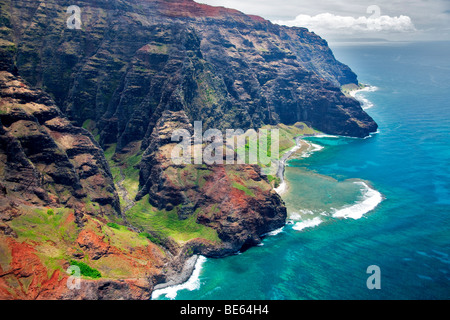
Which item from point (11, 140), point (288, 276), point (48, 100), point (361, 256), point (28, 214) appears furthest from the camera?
point (48, 100)

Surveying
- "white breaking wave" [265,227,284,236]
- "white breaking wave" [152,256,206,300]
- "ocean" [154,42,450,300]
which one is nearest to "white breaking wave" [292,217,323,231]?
"ocean" [154,42,450,300]

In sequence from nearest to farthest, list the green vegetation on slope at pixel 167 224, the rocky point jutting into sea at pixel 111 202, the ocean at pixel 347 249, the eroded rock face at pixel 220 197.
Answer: the rocky point jutting into sea at pixel 111 202, the ocean at pixel 347 249, the green vegetation on slope at pixel 167 224, the eroded rock face at pixel 220 197

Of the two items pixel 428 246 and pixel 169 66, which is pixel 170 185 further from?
pixel 428 246

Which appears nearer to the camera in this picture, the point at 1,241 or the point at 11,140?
the point at 1,241

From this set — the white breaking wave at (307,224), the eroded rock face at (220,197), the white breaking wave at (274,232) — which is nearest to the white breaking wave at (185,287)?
the eroded rock face at (220,197)

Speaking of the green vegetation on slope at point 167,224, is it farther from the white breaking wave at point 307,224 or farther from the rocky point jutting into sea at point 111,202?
the white breaking wave at point 307,224

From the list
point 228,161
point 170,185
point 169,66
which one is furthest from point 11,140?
point 169,66

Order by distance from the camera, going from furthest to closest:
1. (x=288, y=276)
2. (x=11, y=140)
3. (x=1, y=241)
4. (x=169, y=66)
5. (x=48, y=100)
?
(x=169, y=66) → (x=48, y=100) → (x=288, y=276) → (x=11, y=140) → (x=1, y=241)
